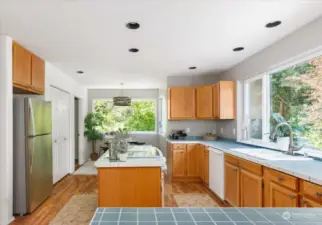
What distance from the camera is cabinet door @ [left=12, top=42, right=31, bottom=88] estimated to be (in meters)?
3.26

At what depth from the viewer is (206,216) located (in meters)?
0.97

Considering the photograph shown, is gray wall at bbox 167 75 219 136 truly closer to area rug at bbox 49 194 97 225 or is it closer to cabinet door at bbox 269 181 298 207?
area rug at bbox 49 194 97 225

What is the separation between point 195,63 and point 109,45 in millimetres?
1818

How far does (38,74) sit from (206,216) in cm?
386

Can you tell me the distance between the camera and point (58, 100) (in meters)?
5.18

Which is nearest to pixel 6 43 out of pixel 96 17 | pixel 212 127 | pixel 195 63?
pixel 96 17

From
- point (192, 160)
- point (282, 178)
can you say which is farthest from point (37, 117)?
point (282, 178)

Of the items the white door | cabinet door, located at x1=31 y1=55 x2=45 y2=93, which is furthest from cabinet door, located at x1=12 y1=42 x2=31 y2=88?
the white door

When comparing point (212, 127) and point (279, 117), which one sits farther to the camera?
point (212, 127)

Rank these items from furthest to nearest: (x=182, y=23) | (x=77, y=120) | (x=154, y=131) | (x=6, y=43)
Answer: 1. (x=154, y=131)
2. (x=77, y=120)
3. (x=6, y=43)
4. (x=182, y=23)

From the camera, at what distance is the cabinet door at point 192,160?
5.14 meters

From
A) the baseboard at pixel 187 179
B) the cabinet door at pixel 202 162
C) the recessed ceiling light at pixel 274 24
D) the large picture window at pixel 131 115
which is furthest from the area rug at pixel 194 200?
the large picture window at pixel 131 115

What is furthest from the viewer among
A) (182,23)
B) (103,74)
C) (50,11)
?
(103,74)

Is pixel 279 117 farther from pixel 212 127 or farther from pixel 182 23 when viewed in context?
pixel 212 127
